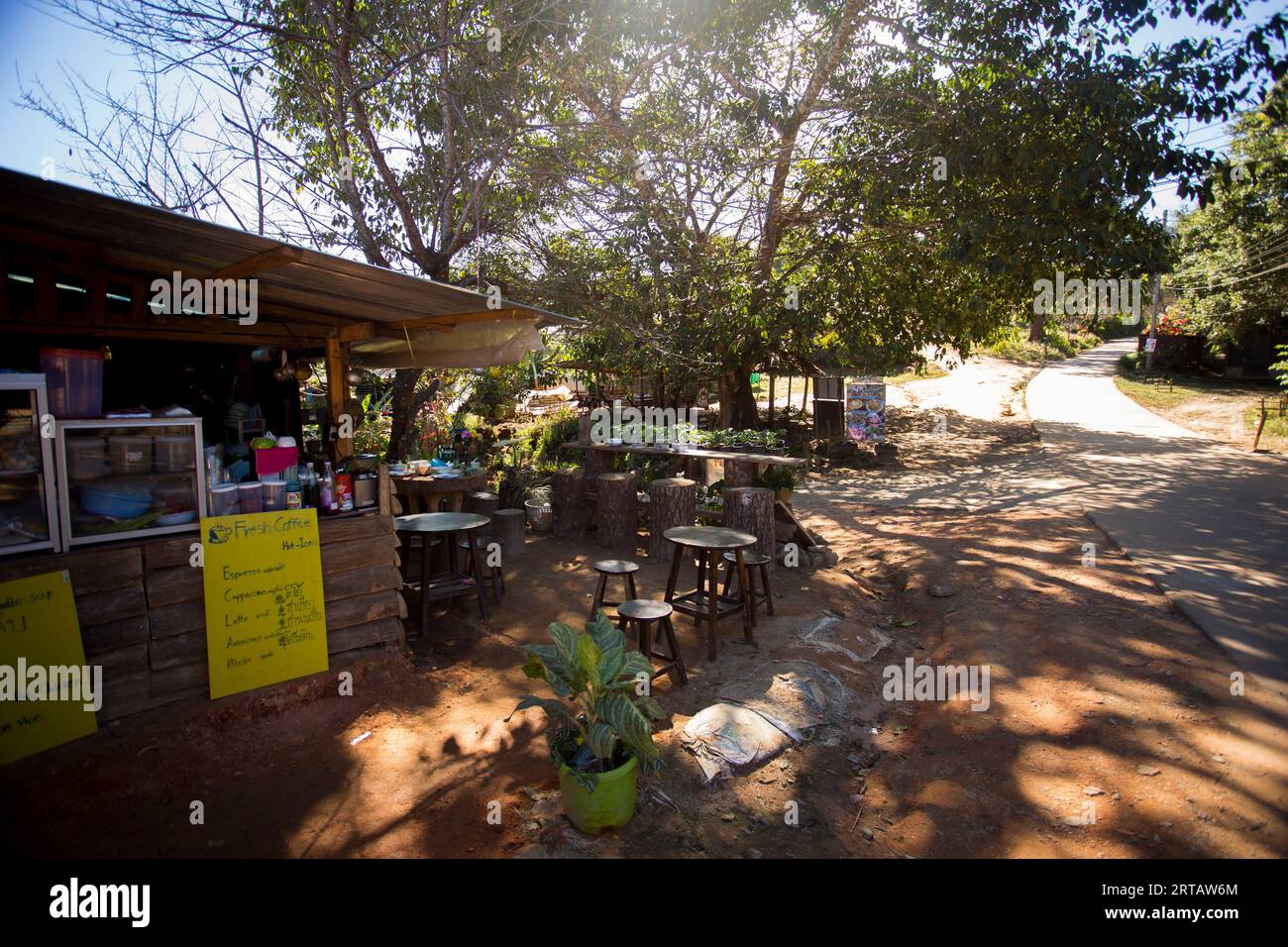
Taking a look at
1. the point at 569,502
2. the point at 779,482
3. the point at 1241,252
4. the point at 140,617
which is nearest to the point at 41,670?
the point at 140,617

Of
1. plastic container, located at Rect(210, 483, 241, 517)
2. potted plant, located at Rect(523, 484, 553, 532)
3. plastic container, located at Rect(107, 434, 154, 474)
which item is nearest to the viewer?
plastic container, located at Rect(107, 434, 154, 474)

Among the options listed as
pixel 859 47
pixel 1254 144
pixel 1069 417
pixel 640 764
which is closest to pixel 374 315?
pixel 640 764

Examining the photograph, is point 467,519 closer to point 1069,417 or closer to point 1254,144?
point 1069,417

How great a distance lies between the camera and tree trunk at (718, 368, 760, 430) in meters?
14.5

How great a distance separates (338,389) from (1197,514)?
32.5ft

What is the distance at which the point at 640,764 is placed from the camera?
138 inches

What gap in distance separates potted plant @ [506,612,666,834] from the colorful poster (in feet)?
44.2

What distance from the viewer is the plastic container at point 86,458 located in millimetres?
3723

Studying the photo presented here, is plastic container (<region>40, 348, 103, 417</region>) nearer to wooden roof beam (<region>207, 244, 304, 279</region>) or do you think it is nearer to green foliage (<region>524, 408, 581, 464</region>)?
wooden roof beam (<region>207, 244, 304, 279</region>)

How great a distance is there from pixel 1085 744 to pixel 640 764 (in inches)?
99.5

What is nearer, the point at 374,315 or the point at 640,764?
the point at 640,764

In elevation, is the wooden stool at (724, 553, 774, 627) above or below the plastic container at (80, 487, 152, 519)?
below

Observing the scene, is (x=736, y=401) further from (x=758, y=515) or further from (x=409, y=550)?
(x=409, y=550)

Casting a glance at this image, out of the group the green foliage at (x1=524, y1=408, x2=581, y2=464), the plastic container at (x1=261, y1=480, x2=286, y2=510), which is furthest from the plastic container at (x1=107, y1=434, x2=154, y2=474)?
the green foliage at (x1=524, y1=408, x2=581, y2=464)
